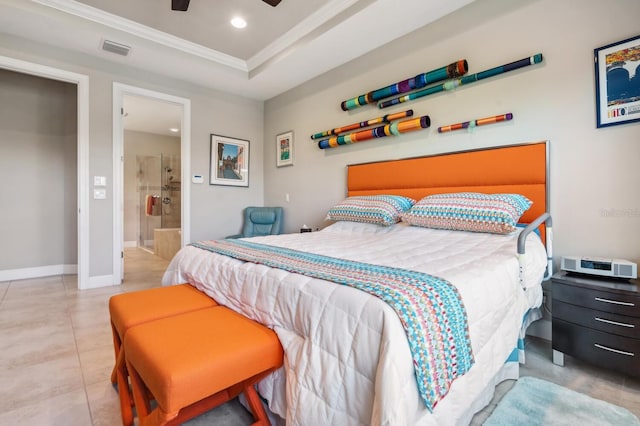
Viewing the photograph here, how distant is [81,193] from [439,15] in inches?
161

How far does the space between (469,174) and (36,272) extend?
5.34m

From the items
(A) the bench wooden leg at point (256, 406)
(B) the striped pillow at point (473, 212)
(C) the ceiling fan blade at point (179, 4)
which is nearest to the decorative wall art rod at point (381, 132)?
(B) the striped pillow at point (473, 212)

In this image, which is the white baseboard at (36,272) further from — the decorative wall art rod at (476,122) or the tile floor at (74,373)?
the decorative wall art rod at (476,122)

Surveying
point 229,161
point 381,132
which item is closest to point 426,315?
point 381,132

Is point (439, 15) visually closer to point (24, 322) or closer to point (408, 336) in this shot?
point (408, 336)

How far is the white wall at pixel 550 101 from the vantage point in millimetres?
1983

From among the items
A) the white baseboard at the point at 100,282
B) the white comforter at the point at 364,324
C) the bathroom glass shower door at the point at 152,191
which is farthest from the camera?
the bathroom glass shower door at the point at 152,191

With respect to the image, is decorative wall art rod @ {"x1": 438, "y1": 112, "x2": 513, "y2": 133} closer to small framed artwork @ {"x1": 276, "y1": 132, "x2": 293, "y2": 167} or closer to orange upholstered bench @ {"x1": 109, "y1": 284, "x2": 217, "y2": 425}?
small framed artwork @ {"x1": 276, "y1": 132, "x2": 293, "y2": 167}

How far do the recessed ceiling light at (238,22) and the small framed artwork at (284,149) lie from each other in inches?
61.2

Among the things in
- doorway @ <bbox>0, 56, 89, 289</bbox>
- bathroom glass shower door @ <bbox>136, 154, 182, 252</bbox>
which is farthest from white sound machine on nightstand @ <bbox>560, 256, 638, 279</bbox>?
bathroom glass shower door @ <bbox>136, 154, 182, 252</bbox>

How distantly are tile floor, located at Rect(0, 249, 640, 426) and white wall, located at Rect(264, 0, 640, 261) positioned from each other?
0.81 meters

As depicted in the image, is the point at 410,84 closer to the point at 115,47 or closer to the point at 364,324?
the point at 364,324

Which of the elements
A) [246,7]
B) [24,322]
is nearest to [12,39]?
[246,7]

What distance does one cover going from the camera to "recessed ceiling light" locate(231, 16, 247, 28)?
304 cm
